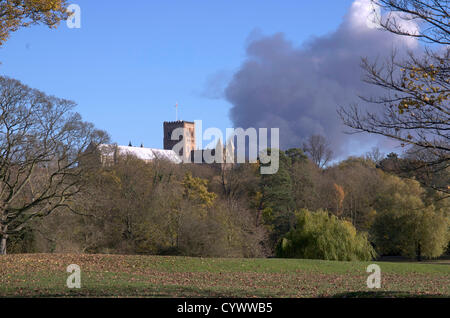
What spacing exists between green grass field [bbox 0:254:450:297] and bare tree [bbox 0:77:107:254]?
4.80 metres

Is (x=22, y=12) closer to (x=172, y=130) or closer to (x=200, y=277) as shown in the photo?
(x=200, y=277)

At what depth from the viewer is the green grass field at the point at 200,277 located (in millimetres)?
13293

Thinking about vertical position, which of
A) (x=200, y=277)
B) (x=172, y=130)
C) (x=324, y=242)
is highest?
(x=172, y=130)

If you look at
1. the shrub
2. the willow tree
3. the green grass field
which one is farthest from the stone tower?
the willow tree

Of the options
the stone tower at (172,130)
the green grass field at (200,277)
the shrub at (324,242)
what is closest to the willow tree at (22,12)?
the green grass field at (200,277)

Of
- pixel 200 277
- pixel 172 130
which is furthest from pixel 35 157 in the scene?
pixel 172 130

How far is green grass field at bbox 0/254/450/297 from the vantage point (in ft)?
43.6

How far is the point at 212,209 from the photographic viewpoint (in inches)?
1503

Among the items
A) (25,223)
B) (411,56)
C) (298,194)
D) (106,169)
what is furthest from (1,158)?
(298,194)

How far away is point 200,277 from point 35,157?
11597 mm

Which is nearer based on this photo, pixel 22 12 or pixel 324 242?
pixel 22 12

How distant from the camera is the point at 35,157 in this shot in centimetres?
2547

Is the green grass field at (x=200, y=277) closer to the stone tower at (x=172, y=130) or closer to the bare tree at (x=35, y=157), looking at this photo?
the bare tree at (x=35, y=157)
